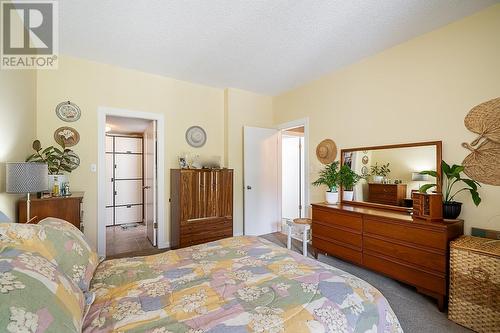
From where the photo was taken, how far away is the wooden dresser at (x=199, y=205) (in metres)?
3.21

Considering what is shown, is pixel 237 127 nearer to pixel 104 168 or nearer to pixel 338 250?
pixel 104 168

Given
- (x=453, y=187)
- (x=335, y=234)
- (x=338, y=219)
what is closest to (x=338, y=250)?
(x=335, y=234)

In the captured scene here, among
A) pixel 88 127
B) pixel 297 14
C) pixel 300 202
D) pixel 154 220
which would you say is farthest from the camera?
pixel 300 202

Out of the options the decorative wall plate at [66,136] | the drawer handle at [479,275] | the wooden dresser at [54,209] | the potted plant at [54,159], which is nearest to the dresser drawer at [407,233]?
the drawer handle at [479,275]

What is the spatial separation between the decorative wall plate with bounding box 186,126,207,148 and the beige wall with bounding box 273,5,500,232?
1.98 meters

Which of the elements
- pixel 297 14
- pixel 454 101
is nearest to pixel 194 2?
pixel 297 14

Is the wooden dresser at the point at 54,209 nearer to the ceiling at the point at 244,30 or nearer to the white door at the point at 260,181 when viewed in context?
the ceiling at the point at 244,30

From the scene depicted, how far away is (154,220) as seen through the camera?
359 centimetres

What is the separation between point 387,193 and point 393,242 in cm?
68

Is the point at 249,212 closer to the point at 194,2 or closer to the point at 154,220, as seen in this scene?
the point at 154,220

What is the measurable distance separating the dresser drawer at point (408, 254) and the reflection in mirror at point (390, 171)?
1.86ft

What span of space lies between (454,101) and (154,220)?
407 centimetres

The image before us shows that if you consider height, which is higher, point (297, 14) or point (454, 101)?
point (297, 14)

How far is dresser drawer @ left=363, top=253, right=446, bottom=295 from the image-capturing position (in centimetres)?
196
